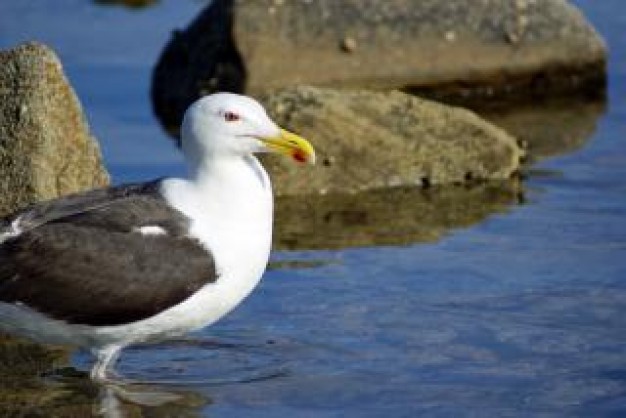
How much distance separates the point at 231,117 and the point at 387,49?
6158mm

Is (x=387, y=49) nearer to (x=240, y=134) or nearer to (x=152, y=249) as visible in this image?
(x=240, y=134)

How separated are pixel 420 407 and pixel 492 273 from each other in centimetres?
230

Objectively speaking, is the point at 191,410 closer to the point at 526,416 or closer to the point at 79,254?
the point at 79,254

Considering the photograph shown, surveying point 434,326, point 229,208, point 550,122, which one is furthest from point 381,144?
point 229,208

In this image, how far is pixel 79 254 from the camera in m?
9.05

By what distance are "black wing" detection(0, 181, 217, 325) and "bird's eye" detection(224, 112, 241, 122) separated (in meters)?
0.51

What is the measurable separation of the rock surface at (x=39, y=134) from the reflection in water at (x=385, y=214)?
1.48 metres

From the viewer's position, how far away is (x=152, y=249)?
29.5ft

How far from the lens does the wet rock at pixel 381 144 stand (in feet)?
42.1

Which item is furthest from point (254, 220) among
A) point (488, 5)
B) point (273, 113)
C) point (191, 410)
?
point (488, 5)

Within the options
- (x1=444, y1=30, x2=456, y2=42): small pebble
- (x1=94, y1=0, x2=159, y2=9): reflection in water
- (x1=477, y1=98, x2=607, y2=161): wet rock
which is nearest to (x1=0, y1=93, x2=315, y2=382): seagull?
(x1=477, y1=98, x2=607, y2=161): wet rock

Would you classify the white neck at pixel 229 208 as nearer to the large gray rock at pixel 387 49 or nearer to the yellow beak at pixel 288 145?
the yellow beak at pixel 288 145

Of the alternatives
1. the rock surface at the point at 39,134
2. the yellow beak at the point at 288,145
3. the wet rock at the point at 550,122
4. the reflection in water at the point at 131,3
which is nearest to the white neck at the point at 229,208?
the yellow beak at the point at 288,145

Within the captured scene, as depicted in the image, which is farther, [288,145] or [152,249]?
[288,145]
